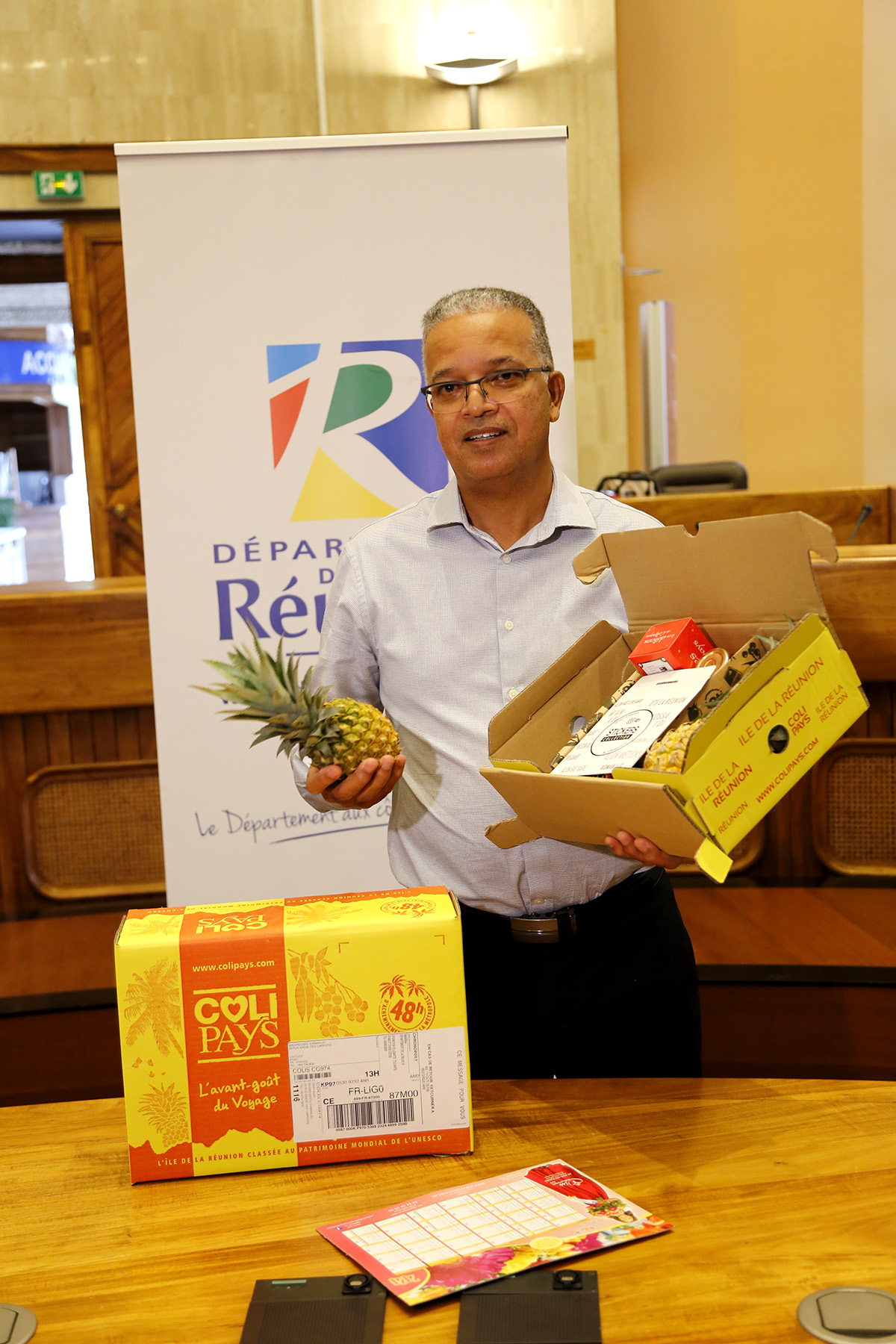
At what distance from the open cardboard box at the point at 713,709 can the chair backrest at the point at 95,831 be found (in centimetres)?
162

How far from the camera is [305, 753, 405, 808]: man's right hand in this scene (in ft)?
4.49

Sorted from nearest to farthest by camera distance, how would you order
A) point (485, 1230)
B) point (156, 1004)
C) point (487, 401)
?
A: point (485, 1230)
point (156, 1004)
point (487, 401)

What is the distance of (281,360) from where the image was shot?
250cm

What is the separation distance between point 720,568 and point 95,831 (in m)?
1.95

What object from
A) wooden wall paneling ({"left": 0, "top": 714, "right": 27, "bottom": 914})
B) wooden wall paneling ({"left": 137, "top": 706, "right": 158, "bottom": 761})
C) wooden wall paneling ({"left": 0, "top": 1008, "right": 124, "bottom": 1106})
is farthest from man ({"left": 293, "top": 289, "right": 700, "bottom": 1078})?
wooden wall paneling ({"left": 0, "top": 714, "right": 27, "bottom": 914})

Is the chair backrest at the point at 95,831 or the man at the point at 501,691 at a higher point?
the man at the point at 501,691

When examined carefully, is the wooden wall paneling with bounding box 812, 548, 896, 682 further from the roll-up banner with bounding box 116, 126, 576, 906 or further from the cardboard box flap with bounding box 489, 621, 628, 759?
the cardboard box flap with bounding box 489, 621, 628, 759

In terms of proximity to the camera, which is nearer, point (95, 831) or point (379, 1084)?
point (379, 1084)

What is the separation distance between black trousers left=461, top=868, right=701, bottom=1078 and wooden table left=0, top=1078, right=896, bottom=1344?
30 cm

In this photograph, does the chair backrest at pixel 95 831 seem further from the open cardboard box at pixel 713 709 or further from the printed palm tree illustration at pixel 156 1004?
the printed palm tree illustration at pixel 156 1004

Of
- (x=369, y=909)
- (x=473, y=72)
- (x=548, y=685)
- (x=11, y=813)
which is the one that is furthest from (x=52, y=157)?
(x=369, y=909)

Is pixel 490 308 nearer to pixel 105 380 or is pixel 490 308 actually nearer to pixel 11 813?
pixel 11 813

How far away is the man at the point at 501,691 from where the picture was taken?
5.40 feet

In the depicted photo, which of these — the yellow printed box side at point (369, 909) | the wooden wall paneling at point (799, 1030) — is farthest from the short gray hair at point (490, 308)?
the wooden wall paneling at point (799, 1030)
